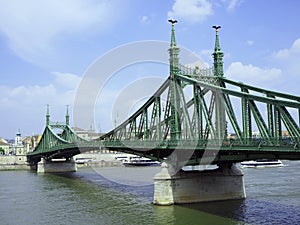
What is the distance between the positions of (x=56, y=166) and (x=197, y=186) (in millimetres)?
59090

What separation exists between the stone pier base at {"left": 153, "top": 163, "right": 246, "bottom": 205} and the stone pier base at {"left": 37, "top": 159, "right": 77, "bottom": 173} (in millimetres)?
56835

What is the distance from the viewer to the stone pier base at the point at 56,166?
292 ft

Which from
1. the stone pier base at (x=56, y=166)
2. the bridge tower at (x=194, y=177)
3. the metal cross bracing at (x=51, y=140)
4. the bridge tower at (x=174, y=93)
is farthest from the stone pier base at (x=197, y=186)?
the stone pier base at (x=56, y=166)

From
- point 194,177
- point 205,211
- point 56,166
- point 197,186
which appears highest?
point 56,166

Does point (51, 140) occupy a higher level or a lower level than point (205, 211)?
higher

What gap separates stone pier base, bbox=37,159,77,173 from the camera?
89031 millimetres

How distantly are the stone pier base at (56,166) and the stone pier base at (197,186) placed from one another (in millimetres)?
56835

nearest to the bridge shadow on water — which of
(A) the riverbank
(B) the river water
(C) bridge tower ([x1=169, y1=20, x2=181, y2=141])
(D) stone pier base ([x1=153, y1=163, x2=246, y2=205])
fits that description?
(B) the river water

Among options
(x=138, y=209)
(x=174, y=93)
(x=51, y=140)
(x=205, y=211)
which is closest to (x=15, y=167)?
(x=51, y=140)

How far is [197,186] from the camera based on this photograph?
3741 centimetres

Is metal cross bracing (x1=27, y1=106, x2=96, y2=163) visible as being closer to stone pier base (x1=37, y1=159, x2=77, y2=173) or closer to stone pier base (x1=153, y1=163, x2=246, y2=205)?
stone pier base (x1=37, y1=159, x2=77, y2=173)

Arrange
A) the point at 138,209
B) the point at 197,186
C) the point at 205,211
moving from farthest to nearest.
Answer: the point at 197,186, the point at 138,209, the point at 205,211

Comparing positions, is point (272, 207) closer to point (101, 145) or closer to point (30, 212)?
point (30, 212)

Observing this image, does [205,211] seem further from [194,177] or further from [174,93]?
[174,93]
